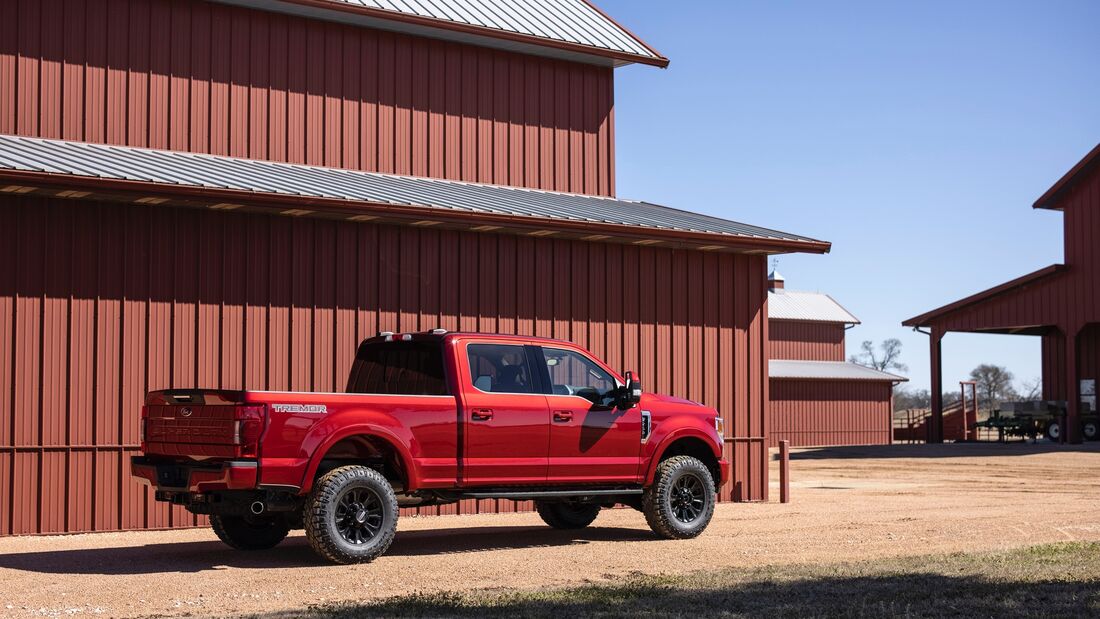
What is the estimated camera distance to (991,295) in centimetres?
4297

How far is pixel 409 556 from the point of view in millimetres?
13094

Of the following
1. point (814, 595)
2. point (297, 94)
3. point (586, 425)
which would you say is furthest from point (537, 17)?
point (814, 595)

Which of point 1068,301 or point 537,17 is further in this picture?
point 1068,301

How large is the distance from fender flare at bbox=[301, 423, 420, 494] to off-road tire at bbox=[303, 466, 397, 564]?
14 centimetres

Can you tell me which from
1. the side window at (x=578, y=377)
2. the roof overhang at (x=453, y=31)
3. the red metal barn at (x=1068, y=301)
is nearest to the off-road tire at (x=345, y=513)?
the side window at (x=578, y=377)

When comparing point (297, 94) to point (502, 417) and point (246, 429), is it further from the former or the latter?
point (246, 429)

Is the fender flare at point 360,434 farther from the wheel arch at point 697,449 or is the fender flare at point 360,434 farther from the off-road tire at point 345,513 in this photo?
the wheel arch at point 697,449

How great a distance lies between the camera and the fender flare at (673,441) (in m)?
14.5

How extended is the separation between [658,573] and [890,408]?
45649mm

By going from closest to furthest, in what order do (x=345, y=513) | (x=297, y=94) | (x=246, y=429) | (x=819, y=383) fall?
1. (x=246, y=429)
2. (x=345, y=513)
3. (x=297, y=94)
4. (x=819, y=383)

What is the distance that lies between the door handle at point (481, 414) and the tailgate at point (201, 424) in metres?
2.31

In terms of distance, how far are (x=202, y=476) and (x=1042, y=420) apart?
39.7 meters

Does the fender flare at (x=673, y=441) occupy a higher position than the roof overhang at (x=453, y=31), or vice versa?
the roof overhang at (x=453, y=31)

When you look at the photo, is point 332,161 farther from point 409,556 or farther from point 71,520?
point 409,556
